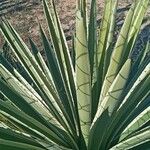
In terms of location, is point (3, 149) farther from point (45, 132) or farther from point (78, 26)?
point (78, 26)

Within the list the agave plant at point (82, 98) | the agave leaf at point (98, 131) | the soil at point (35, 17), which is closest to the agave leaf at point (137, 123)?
the agave plant at point (82, 98)

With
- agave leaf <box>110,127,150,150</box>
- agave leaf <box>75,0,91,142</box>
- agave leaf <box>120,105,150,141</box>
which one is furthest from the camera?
agave leaf <box>120,105,150,141</box>

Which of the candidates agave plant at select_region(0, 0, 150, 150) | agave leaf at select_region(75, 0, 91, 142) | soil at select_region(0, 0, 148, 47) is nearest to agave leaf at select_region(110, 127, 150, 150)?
agave plant at select_region(0, 0, 150, 150)

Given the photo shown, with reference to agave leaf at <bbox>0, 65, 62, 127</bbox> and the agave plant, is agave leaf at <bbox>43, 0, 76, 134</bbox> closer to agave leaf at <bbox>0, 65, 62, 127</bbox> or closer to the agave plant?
the agave plant

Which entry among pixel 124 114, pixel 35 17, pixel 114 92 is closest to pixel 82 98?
pixel 114 92

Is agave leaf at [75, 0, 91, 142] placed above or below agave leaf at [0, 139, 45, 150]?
above

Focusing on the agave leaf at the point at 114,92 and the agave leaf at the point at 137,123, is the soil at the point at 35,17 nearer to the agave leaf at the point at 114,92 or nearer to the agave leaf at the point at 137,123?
the agave leaf at the point at 137,123

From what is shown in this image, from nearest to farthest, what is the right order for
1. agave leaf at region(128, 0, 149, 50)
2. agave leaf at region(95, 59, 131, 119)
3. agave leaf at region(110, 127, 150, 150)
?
agave leaf at region(95, 59, 131, 119) → agave leaf at region(110, 127, 150, 150) → agave leaf at region(128, 0, 149, 50)

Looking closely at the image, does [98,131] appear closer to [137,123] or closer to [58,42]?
[137,123]

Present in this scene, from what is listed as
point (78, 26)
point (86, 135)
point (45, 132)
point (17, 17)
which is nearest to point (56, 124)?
point (45, 132)
